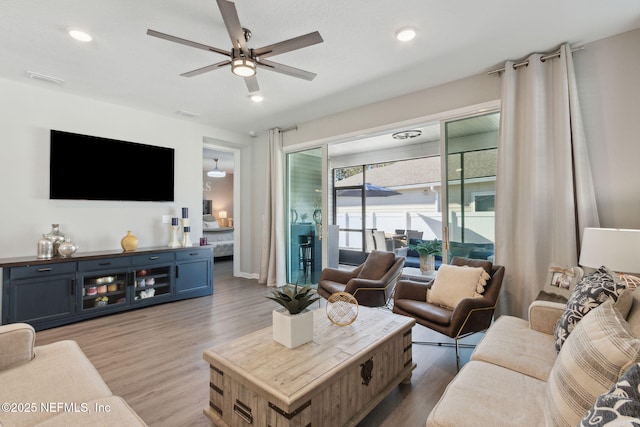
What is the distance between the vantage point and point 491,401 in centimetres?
131

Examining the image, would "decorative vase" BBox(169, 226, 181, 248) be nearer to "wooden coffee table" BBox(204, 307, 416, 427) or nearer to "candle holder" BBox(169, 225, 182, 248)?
"candle holder" BBox(169, 225, 182, 248)

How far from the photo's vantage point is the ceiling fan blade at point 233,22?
185 centimetres

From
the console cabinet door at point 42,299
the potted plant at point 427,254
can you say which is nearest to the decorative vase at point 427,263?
the potted plant at point 427,254

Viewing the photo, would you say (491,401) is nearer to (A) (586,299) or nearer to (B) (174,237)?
(A) (586,299)

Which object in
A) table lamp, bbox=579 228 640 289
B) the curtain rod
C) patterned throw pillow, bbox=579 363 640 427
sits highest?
the curtain rod

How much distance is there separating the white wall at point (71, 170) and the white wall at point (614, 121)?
5198 millimetres

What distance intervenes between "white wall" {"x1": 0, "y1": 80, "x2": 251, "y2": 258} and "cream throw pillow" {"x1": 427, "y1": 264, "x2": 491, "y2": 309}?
3.99 metres

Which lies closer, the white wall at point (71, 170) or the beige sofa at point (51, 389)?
the beige sofa at point (51, 389)

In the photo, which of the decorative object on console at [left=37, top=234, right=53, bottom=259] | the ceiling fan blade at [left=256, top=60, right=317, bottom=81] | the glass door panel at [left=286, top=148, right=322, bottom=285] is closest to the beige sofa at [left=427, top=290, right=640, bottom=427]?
the ceiling fan blade at [left=256, top=60, right=317, bottom=81]

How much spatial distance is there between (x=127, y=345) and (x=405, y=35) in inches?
152

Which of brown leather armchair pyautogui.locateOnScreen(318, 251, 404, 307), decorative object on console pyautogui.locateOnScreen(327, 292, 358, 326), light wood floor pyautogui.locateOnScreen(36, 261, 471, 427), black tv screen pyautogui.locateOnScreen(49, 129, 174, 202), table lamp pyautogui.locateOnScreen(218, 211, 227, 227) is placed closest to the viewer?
light wood floor pyautogui.locateOnScreen(36, 261, 471, 427)

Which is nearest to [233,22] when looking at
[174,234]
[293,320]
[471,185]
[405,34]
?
[405,34]

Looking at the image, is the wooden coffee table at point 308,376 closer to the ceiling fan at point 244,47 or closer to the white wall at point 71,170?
the ceiling fan at point 244,47

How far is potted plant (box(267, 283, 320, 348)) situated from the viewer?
1805 mm
